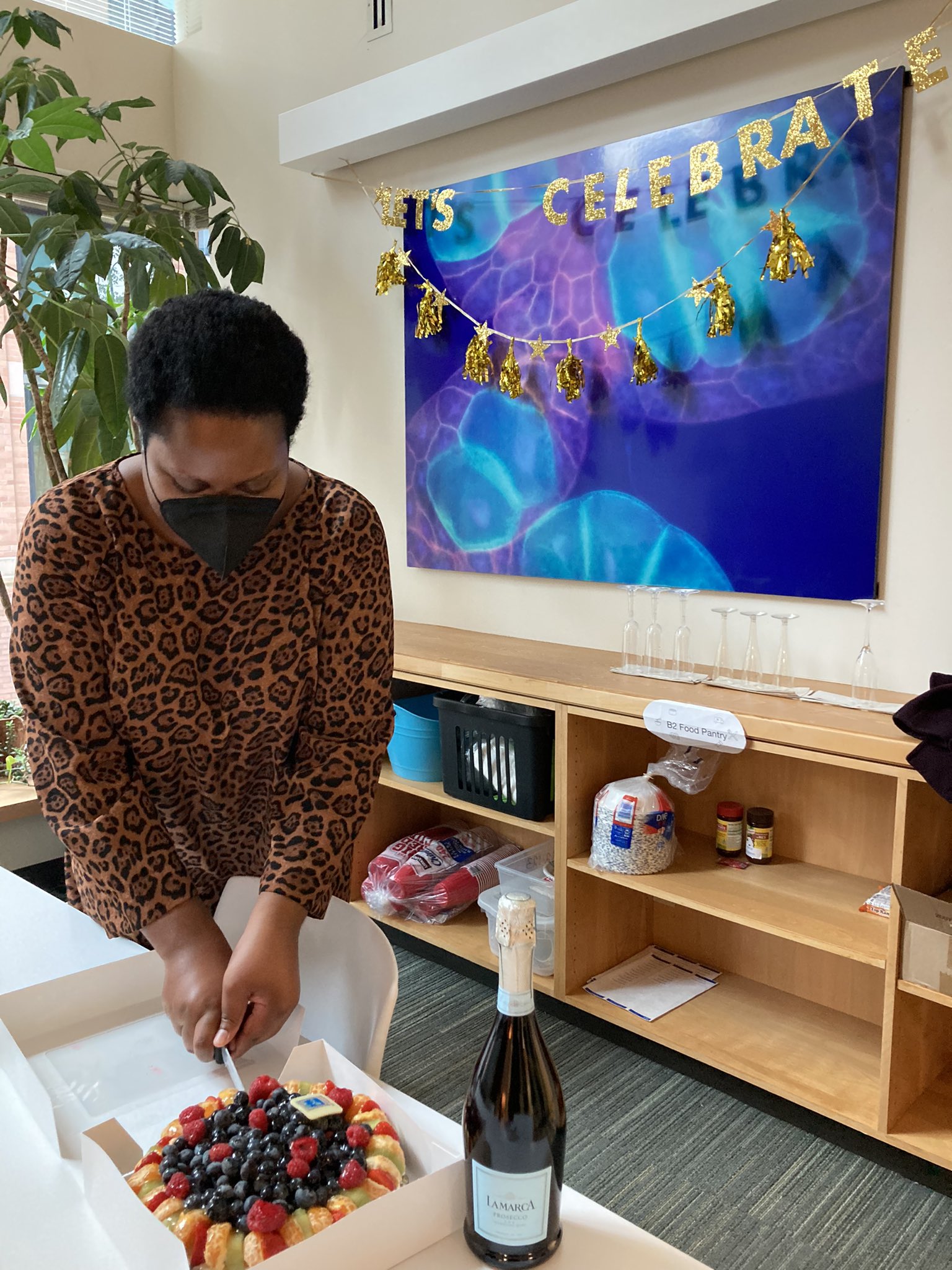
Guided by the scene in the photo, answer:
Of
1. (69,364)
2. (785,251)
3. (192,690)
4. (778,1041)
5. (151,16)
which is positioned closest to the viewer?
(192,690)

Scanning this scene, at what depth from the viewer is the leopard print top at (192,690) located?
1.22 m

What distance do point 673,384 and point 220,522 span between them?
155cm

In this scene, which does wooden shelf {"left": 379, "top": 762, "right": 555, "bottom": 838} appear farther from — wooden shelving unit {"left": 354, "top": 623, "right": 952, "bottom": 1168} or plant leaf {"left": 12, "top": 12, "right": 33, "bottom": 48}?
plant leaf {"left": 12, "top": 12, "right": 33, "bottom": 48}

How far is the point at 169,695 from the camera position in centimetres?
130

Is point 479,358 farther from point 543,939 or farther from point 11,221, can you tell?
point 543,939

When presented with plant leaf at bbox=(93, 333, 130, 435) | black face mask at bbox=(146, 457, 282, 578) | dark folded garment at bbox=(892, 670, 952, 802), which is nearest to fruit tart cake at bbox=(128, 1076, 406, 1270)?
black face mask at bbox=(146, 457, 282, 578)

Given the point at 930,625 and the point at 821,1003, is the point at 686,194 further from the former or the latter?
the point at 821,1003

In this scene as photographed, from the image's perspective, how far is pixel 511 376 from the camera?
274 centimetres

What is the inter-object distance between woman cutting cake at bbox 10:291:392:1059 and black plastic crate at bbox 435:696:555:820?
3.62ft

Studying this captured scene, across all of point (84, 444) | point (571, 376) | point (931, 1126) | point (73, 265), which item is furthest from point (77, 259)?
point (931, 1126)

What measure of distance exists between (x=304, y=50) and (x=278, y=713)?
9.15ft

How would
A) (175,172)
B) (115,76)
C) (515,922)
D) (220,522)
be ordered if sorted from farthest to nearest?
(115,76) → (175,172) → (220,522) → (515,922)

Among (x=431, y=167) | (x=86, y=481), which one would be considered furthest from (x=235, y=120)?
(x=86, y=481)

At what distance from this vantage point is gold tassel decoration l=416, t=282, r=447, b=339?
293cm
